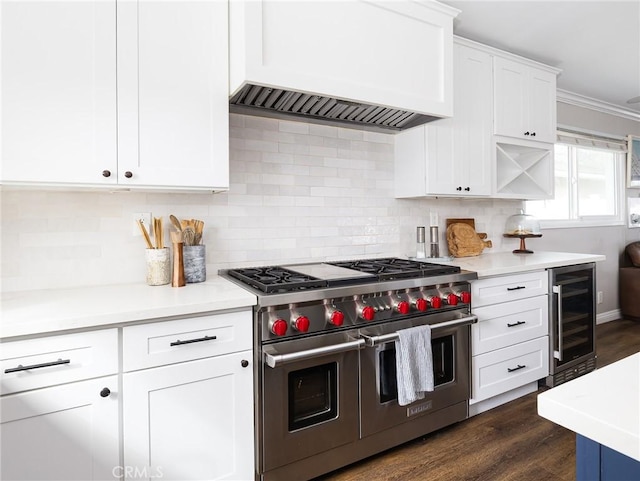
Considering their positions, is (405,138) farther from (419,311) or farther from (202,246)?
(202,246)

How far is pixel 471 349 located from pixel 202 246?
1.66 metres

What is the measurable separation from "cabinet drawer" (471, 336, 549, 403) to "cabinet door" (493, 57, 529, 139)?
5.18 feet

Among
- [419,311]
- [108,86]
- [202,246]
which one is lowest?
[419,311]

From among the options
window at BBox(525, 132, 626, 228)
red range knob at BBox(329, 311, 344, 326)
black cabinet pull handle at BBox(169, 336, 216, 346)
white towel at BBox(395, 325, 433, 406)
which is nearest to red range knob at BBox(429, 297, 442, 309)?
white towel at BBox(395, 325, 433, 406)

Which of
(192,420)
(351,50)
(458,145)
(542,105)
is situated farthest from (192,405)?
(542,105)

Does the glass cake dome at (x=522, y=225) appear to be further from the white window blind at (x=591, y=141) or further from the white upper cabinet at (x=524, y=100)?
the white window blind at (x=591, y=141)

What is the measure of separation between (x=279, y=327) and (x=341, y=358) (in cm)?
37

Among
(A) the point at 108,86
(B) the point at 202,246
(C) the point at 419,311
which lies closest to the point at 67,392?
(B) the point at 202,246

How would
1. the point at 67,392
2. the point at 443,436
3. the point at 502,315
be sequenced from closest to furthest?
the point at 67,392
the point at 443,436
the point at 502,315

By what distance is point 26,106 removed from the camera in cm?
148

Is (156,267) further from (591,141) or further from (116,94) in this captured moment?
(591,141)

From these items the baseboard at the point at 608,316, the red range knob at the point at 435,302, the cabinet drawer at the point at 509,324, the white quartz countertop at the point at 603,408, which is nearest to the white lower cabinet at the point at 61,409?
the white quartz countertop at the point at 603,408

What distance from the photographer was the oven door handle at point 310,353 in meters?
1.62

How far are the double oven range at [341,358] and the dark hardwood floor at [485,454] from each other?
8cm
